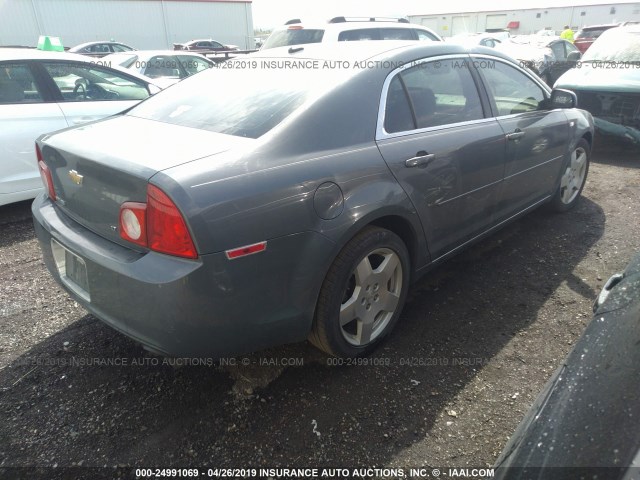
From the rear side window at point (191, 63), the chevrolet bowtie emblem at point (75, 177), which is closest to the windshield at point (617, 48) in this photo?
the rear side window at point (191, 63)

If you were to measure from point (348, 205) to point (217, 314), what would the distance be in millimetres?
786

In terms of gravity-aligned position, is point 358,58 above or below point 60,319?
above

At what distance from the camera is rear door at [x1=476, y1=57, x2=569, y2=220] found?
3.29 meters

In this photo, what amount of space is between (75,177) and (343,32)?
21.6 feet

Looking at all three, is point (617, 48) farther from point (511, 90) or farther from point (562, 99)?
point (511, 90)

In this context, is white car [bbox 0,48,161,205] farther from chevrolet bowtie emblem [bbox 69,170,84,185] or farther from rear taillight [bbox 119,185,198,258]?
rear taillight [bbox 119,185,198,258]

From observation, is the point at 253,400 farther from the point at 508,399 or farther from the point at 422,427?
the point at 508,399

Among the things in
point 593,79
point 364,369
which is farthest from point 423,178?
point 593,79

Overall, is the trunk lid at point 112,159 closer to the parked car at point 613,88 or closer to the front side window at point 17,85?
the front side window at point 17,85

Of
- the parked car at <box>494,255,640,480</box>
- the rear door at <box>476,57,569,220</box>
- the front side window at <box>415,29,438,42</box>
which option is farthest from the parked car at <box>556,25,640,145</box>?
the parked car at <box>494,255,640,480</box>

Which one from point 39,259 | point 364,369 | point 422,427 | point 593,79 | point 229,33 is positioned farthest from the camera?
point 229,33

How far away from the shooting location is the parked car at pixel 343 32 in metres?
7.75

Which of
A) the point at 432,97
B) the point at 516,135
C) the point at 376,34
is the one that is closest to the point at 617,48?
the point at 376,34

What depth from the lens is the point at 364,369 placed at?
252cm
